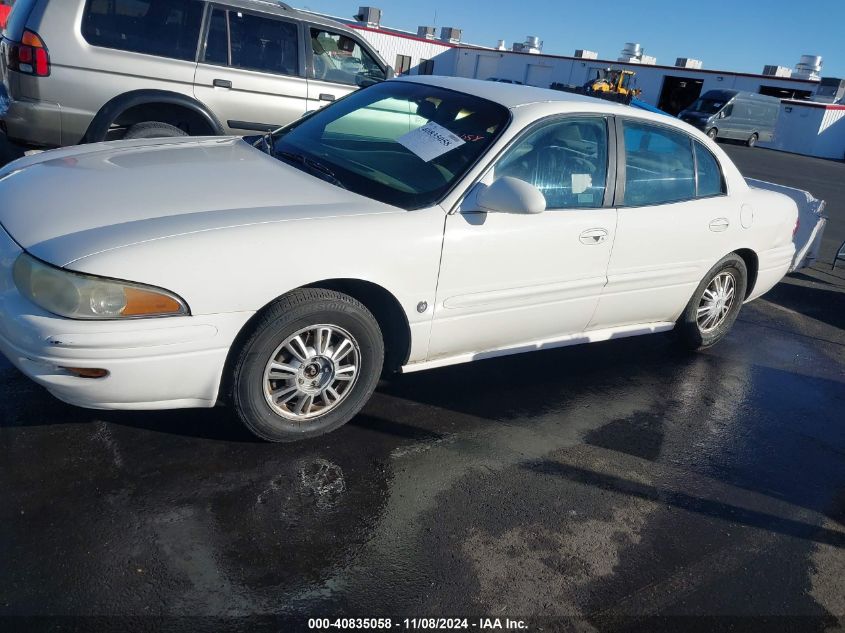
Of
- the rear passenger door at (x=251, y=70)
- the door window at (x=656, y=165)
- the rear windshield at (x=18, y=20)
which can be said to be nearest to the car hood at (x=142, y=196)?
the door window at (x=656, y=165)

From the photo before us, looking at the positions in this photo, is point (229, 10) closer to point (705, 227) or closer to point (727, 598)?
point (705, 227)

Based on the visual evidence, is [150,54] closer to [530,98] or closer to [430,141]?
[430,141]

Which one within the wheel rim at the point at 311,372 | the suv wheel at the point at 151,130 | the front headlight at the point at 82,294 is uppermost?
the suv wheel at the point at 151,130

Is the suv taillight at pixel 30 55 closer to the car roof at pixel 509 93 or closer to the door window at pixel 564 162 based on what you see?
the car roof at pixel 509 93

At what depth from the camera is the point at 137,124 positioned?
19.9 feet

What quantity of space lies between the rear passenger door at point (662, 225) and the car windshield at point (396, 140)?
0.97 metres

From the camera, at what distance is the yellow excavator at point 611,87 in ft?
87.8

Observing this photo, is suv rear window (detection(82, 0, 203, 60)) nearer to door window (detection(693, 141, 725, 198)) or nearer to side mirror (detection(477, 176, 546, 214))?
side mirror (detection(477, 176, 546, 214))

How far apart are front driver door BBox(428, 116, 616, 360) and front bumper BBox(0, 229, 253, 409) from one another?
43.2 inches

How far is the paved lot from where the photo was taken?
2.47 meters

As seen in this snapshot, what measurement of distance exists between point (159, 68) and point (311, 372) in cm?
412

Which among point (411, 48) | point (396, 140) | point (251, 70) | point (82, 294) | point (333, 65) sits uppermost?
point (411, 48)

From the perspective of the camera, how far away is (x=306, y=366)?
3207 millimetres

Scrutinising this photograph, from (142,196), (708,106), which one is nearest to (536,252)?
(142,196)
